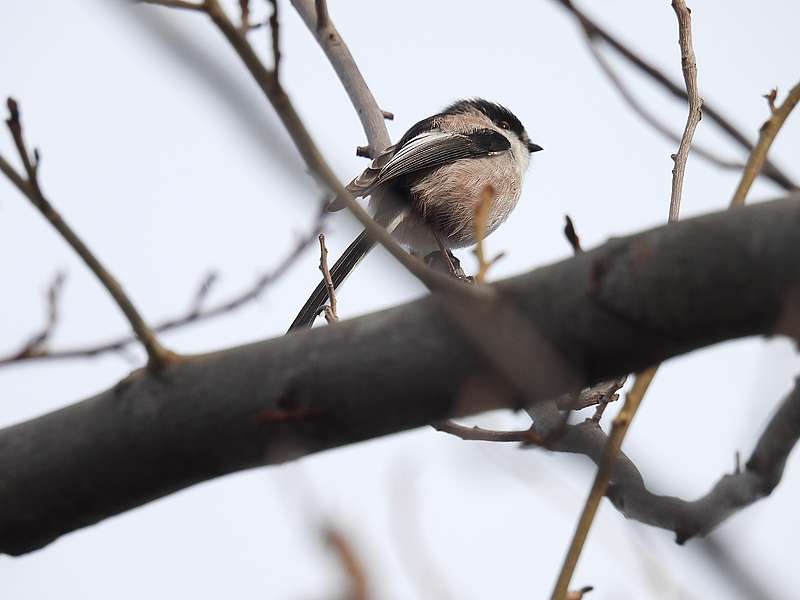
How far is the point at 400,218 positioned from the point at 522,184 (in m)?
0.96

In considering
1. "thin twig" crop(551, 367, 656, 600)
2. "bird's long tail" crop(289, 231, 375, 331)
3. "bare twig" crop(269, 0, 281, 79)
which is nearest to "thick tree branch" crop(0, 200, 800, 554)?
"thin twig" crop(551, 367, 656, 600)

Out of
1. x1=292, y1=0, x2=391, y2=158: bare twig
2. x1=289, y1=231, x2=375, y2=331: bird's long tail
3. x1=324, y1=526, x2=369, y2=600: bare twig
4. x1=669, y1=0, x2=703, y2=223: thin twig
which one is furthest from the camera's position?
x1=292, y1=0, x2=391, y2=158: bare twig

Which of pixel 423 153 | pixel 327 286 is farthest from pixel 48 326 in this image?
pixel 423 153

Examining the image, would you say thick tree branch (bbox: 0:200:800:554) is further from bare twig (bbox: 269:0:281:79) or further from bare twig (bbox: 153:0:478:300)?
bare twig (bbox: 269:0:281:79)

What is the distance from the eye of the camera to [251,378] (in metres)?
1.61

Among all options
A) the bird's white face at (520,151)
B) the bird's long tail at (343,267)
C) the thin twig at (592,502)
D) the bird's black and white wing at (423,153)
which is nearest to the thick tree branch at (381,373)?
the thin twig at (592,502)

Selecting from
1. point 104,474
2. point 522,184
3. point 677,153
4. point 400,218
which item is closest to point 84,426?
point 104,474

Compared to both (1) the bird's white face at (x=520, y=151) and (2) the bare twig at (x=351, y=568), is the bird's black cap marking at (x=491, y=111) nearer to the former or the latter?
(1) the bird's white face at (x=520, y=151)

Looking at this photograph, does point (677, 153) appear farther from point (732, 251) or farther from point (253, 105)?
point (253, 105)

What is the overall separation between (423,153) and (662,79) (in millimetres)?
3383

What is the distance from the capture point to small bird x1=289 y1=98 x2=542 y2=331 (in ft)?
16.5

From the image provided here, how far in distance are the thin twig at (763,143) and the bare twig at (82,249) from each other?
1.13m

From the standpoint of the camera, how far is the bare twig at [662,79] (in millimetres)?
1772

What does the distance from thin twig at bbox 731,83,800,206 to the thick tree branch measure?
1.73ft
